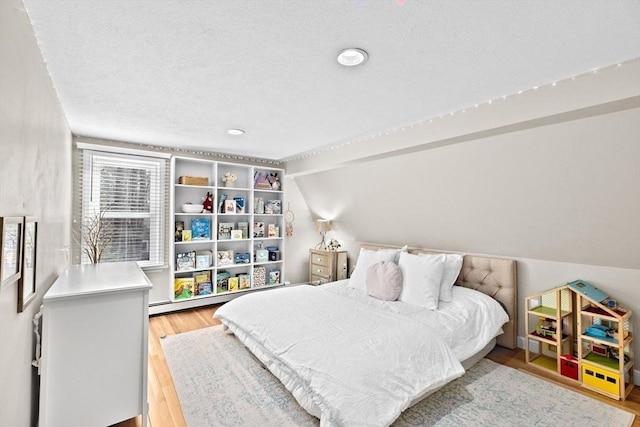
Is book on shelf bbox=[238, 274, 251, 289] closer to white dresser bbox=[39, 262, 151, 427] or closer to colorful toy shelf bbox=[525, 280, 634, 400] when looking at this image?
white dresser bbox=[39, 262, 151, 427]

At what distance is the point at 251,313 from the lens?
278 centimetres

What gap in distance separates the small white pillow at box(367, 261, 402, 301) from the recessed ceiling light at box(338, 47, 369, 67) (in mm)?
2093

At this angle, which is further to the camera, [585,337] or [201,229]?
[201,229]

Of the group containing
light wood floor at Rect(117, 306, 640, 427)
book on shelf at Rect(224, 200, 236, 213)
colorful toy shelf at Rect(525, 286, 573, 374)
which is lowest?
light wood floor at Rect(117, 306, 640, 427)

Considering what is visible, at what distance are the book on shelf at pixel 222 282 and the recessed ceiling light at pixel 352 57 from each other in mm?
3472

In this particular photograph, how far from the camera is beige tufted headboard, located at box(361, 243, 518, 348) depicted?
9.80 feet

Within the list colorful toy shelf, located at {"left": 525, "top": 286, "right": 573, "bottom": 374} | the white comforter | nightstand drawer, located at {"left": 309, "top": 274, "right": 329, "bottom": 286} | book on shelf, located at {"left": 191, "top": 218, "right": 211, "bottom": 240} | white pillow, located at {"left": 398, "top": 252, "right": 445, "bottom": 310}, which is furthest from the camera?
nightstand drawer, located at {"left": 309, "top": 274, "right": 329, "bottom": 286}

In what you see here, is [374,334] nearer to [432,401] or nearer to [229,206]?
[432,401]

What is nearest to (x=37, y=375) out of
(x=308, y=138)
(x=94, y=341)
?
(x=94, y=341)

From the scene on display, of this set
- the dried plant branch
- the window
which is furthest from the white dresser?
the window

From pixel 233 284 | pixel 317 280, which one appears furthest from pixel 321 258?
pixel 233 284

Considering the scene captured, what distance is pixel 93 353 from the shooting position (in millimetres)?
1656

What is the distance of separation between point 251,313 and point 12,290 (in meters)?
1.78

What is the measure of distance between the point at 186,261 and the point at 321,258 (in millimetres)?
2031
